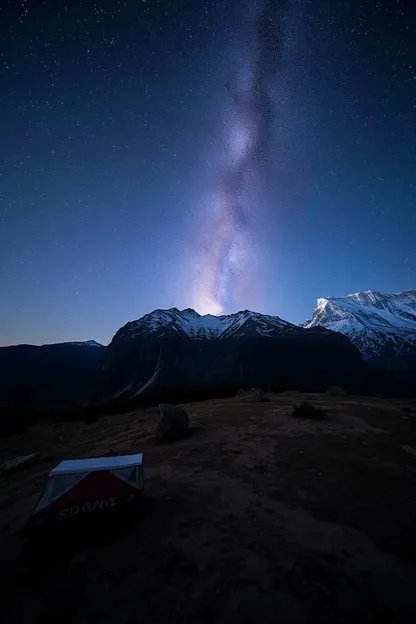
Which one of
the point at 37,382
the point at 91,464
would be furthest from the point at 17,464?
the point at 37,382

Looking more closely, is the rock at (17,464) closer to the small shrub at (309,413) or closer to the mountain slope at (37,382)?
the small shrub at (309,413)

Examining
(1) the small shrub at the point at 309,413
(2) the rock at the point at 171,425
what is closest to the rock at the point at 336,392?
(1) the small shrub at the point at 309,413

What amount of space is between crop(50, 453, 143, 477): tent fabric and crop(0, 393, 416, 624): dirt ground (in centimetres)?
148

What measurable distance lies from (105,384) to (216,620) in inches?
6898

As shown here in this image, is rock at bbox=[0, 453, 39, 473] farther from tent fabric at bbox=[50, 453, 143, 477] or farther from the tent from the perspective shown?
the tent

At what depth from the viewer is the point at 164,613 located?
4.43m

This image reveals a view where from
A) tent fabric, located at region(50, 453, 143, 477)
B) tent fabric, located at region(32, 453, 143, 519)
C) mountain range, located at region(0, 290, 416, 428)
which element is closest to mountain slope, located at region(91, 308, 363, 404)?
mountain range, located at region(0, 290, 416, 428)

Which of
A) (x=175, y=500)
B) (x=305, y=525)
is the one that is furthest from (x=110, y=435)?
(x=305, y=525)

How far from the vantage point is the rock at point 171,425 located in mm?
15336

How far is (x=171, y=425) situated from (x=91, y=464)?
30.0ft

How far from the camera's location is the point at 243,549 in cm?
582

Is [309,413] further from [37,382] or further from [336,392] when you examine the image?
[37,382]

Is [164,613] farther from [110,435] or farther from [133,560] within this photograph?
[110,435]

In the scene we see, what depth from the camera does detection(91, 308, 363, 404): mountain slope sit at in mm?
151750
